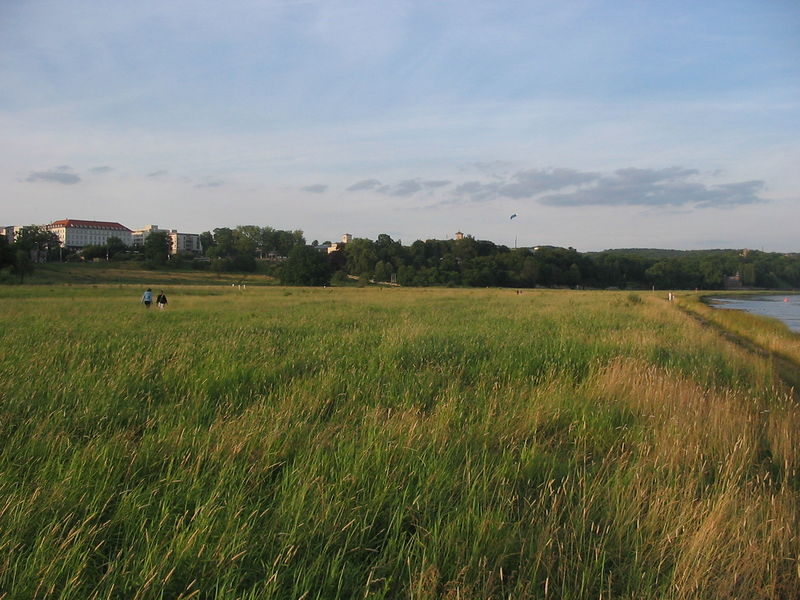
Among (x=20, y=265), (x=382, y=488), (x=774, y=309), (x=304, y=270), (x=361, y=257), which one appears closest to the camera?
(x=382, y=488)

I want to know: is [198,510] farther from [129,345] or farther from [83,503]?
[129,345]

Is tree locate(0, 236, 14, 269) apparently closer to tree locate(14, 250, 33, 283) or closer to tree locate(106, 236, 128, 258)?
tree locate(14, 250, 33, 283)

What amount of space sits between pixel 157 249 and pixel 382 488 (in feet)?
438

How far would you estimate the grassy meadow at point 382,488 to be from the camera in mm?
2992

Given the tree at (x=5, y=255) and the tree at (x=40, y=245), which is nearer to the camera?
the tree at (x=5, y=255)

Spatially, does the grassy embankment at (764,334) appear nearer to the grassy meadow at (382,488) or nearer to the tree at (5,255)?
the grassy meadow at (382,488)

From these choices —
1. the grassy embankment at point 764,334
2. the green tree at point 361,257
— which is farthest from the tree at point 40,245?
the grassy embankment at point 764,334

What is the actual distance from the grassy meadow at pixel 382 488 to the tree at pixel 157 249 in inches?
4818

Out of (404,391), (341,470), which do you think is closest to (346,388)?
(404,391)

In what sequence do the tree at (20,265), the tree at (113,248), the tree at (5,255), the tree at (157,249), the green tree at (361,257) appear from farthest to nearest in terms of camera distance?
the tree at (113,248), the green tree at (361,257), the tree at (157,249), the tree at (20,265), the tree at (5,255)

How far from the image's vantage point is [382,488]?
389 cm

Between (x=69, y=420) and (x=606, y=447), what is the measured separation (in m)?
5.21

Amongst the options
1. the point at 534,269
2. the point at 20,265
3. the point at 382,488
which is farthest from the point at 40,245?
the point at 382,488

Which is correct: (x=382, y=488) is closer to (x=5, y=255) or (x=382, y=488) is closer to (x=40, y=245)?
(x=5, y=255)
